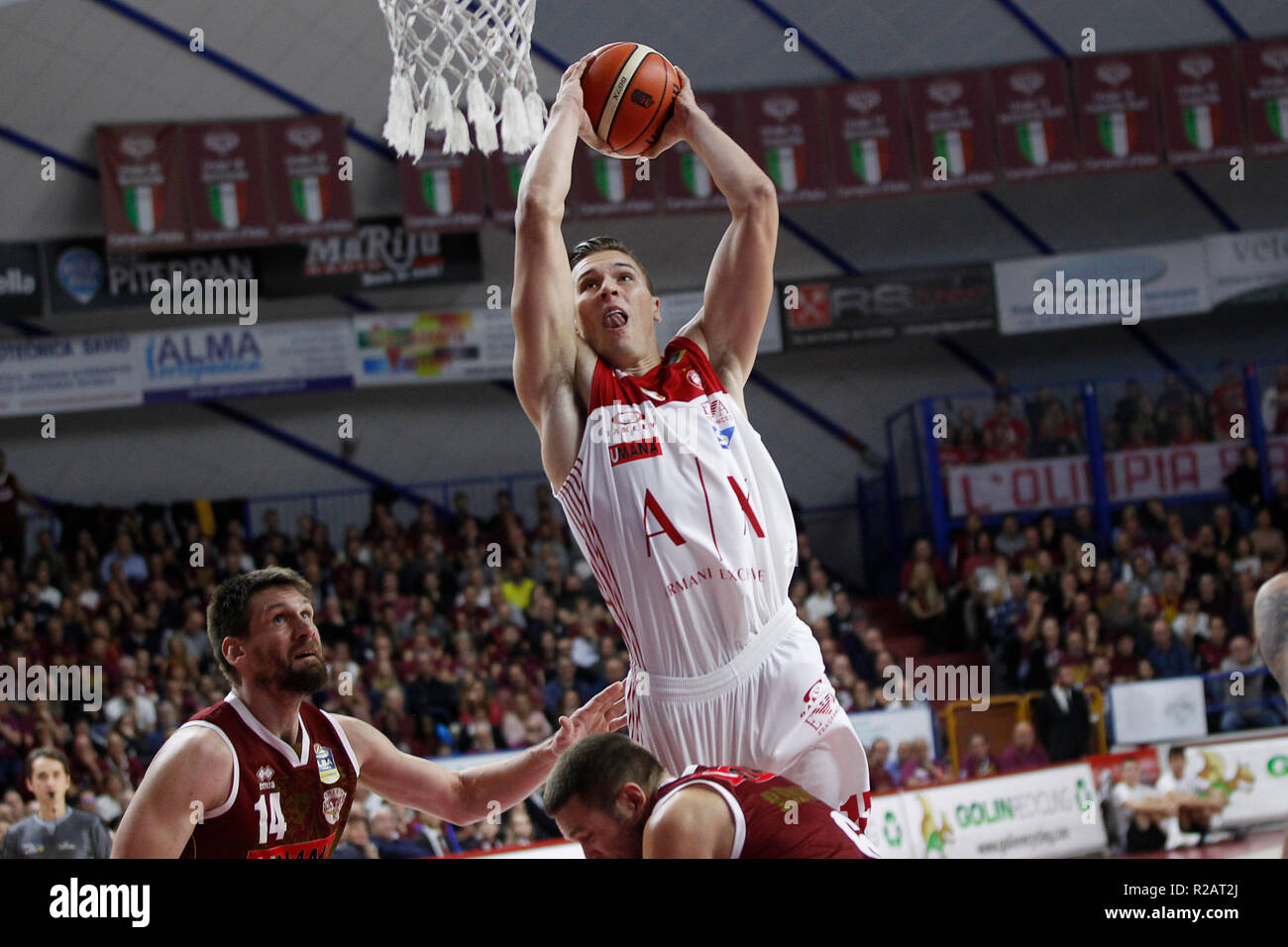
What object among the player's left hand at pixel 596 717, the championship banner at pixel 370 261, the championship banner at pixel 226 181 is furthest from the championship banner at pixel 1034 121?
the player's left hand at pixel 596 717

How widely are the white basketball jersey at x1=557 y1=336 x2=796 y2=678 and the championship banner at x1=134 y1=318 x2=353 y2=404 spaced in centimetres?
1300

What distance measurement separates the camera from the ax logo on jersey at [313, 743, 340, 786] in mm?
3838

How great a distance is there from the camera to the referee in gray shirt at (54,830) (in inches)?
291

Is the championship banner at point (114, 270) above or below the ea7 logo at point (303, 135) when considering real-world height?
below

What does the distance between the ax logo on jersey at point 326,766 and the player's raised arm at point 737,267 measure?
5.09 ft

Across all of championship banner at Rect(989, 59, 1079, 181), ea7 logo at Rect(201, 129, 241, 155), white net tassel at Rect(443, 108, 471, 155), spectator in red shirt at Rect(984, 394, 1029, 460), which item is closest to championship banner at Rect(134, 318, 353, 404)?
ea7 logo at Rect(201, 129, 241, 155)

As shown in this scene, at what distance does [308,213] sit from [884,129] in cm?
669

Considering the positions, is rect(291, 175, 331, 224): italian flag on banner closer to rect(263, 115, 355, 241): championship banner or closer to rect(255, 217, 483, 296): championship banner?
rect(263, 115, 355, 241): championship banner

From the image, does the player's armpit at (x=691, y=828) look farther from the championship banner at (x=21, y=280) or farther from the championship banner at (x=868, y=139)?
the championship banner at (x=21, y=280)

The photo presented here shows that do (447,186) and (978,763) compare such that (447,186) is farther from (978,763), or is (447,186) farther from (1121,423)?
(978,763)

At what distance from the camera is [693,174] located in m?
15.4

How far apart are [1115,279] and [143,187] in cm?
1147
